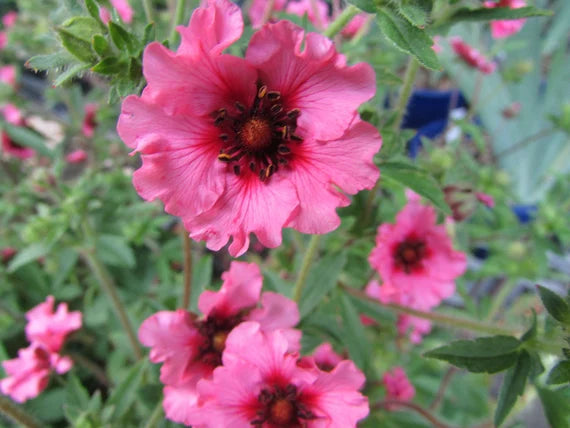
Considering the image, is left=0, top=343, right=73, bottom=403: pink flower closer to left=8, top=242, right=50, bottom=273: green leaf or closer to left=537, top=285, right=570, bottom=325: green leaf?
left=8, top=242, right=50, bottom=273: green leaf

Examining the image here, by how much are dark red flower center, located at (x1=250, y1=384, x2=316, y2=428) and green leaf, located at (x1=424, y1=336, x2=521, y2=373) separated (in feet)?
0.80

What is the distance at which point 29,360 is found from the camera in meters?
1.21

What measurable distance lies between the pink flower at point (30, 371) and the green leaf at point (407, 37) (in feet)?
3.54

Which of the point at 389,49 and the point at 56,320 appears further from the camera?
the point at 389,49

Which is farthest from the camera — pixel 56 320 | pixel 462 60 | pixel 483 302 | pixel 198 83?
pixel 462 60

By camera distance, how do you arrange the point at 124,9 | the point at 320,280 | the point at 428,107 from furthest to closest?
the point at 428,107 → the point at 124,9 → the point at 320,280

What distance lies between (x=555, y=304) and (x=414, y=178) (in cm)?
31

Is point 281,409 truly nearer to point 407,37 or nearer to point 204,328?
point 204,328

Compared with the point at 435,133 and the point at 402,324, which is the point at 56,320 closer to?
the point at 402,324

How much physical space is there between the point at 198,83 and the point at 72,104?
1710 millimetres

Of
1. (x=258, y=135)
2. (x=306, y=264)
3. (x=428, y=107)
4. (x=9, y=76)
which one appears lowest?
(x=428, y=107)

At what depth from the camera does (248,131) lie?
791 millimetres

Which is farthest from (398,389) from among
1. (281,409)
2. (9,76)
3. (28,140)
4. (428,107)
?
(9,76)

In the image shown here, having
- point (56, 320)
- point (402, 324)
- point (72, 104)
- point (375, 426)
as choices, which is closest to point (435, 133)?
point (402, 324)
